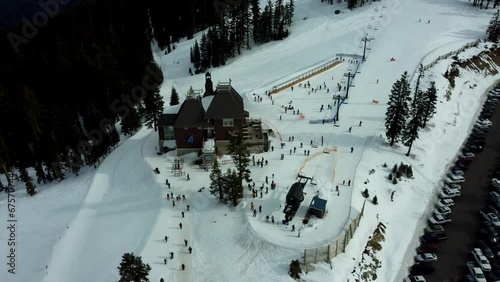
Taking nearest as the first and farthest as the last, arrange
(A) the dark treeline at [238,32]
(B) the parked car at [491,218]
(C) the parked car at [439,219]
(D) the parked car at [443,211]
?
1. (B) the parked car at [491,218]
2. (C) the parked car at [439,219]
3. (D) the parked car at [443,211]
4. (A) the dark treeline at [238,32]

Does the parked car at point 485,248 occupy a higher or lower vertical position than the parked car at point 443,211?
lower

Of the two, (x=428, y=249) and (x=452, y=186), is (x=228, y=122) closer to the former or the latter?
(x=428, y=249)

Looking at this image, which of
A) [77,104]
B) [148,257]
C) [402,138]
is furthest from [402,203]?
[77,104]

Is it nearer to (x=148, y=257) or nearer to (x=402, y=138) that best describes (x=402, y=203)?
(x=402, y=138)

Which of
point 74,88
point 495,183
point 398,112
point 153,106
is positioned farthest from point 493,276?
point 74,88

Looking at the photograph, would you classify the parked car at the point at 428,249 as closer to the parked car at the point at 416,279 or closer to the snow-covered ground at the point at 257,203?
the snow-covered ground at the point at 257,203

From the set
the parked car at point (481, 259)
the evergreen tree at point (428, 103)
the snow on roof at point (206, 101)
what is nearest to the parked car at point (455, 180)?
the evergreen tree at point (428, 103)
